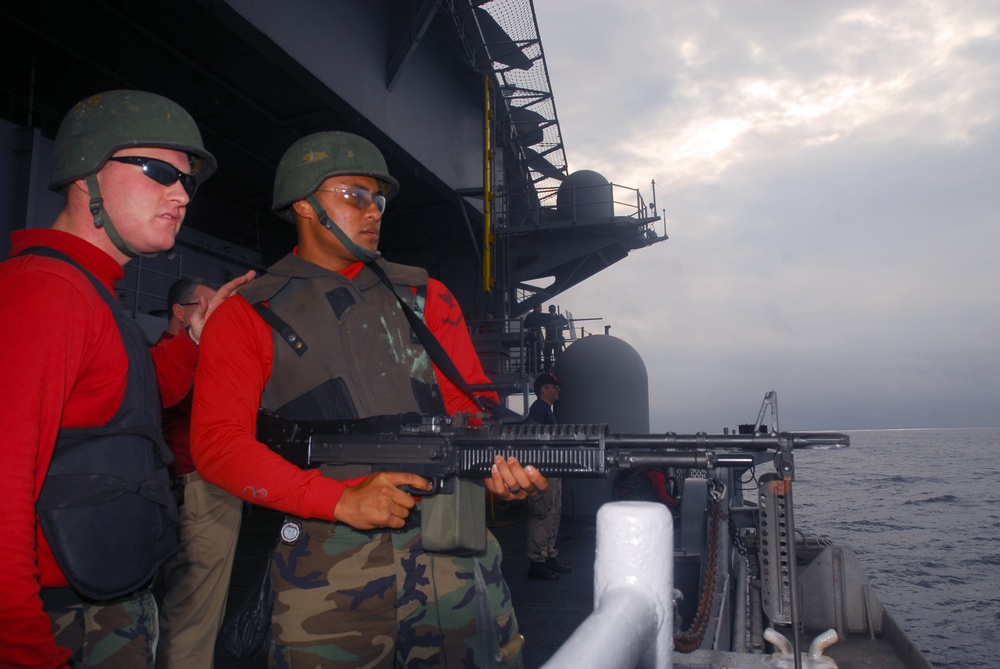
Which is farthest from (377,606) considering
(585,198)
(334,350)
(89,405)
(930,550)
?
(930,550)

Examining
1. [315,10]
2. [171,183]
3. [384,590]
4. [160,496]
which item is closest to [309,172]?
[171,183]

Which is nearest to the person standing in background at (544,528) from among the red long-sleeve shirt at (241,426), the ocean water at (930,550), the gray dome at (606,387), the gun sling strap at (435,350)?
the ocean water at (930,550)

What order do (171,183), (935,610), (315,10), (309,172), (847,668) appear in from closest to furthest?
(171,183) < (309,172) < (847,668) < (315,10) < (935,610)

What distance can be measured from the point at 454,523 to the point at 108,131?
142cm

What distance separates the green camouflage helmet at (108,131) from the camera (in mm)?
1626

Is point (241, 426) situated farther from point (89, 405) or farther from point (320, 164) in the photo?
point (320, 164)

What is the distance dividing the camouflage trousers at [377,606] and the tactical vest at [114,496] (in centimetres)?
39

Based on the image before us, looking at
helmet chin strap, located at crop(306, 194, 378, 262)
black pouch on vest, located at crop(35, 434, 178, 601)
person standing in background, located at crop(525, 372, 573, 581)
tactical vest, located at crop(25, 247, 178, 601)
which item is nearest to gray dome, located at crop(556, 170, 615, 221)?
person standing in background, located at crop(525, 372, 573, 581)

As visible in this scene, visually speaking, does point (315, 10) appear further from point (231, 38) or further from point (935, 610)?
point (935, 610)

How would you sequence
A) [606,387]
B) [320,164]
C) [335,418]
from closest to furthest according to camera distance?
1. [335,418]
2. [320,164]
3. [606,387]

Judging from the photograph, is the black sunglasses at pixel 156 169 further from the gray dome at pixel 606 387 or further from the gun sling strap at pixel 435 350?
the gray dome at pixel 606 387

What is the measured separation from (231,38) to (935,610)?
686 inches

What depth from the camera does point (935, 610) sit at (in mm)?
13727

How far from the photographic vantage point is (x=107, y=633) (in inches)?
57.9
